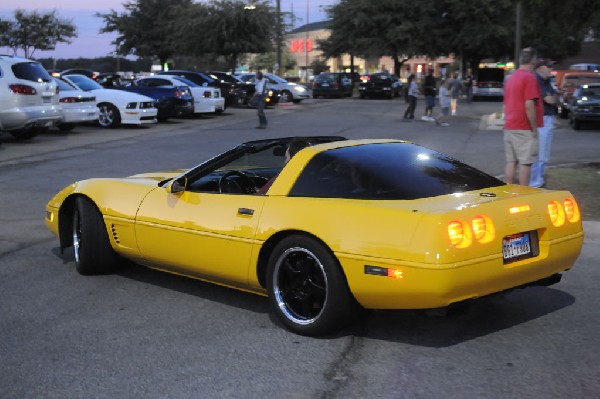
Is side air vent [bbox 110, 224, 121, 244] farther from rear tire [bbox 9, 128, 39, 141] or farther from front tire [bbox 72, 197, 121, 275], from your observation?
rear tire [bbox 9, 128, 39, 141]

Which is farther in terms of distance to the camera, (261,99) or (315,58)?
(315,58)

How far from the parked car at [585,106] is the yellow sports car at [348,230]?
18602mm

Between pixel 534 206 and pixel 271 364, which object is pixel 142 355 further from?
pixel 534 206

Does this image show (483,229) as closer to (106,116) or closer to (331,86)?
(106,116)

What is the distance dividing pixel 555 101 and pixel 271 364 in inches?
282

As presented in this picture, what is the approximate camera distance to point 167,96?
77.8ft

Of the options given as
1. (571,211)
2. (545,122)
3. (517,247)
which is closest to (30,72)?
(545,122)

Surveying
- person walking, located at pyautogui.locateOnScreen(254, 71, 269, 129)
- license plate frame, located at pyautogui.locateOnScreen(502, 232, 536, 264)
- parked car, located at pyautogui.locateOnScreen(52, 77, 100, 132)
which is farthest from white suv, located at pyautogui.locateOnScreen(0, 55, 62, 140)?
license plate frame, located at pyautogui.locateOnScreen(502, 232, 536, 264)

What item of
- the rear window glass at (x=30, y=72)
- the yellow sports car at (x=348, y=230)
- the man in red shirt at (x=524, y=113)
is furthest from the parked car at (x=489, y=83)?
the yellow sports car at (x=348, y=230)

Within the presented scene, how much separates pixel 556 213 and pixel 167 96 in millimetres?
20179

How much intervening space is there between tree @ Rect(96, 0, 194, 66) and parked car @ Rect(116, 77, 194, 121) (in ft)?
77.8

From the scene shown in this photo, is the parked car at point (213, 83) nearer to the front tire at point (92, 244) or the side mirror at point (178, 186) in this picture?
the front tire at point (92, 244)

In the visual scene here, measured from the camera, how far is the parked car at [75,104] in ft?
64.1

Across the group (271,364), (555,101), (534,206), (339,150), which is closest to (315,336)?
(271,364)
